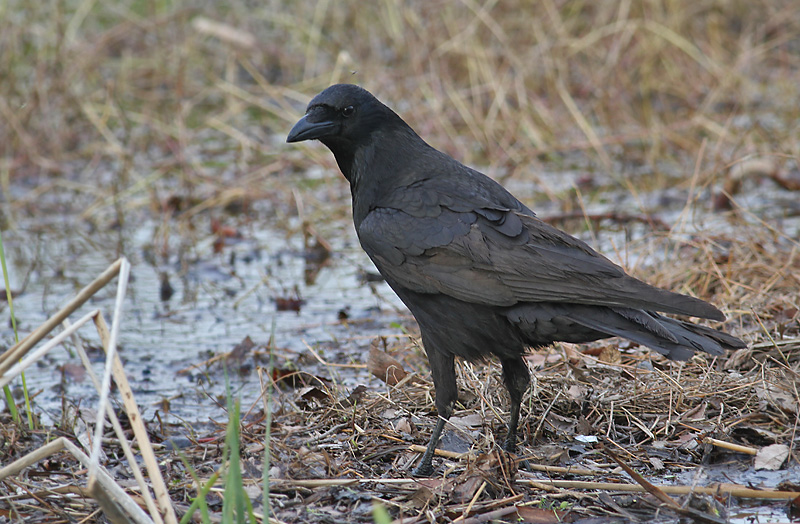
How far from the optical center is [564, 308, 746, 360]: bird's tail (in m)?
3.32

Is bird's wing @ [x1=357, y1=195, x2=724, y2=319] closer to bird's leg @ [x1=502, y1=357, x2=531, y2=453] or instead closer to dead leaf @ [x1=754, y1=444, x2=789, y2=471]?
bird's leg @ [x1=502, y1=357, x2=531, y2=453]

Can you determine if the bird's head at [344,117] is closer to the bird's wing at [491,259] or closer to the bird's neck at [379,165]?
the bird's neck at [379,165]

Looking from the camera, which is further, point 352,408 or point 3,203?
point 3,203

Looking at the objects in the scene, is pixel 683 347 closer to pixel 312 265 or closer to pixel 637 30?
pixel 312 265

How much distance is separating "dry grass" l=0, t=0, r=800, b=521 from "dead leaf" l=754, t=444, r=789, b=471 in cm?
90

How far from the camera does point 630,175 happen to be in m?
8.34

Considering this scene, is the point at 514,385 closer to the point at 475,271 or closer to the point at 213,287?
the point at 475,271

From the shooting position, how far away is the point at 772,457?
354 cm

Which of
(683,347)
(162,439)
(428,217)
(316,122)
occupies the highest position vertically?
(316,122)

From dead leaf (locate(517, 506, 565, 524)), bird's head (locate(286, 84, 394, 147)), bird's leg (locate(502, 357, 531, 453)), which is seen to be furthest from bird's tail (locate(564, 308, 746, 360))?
bird's head (locate(286, 84, 394, 147))

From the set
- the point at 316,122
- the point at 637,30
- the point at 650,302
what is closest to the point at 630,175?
the point at 637,30

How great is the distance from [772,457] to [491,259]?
1270 mm

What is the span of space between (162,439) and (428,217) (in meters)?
1.57

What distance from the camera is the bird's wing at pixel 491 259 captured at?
138 inches
